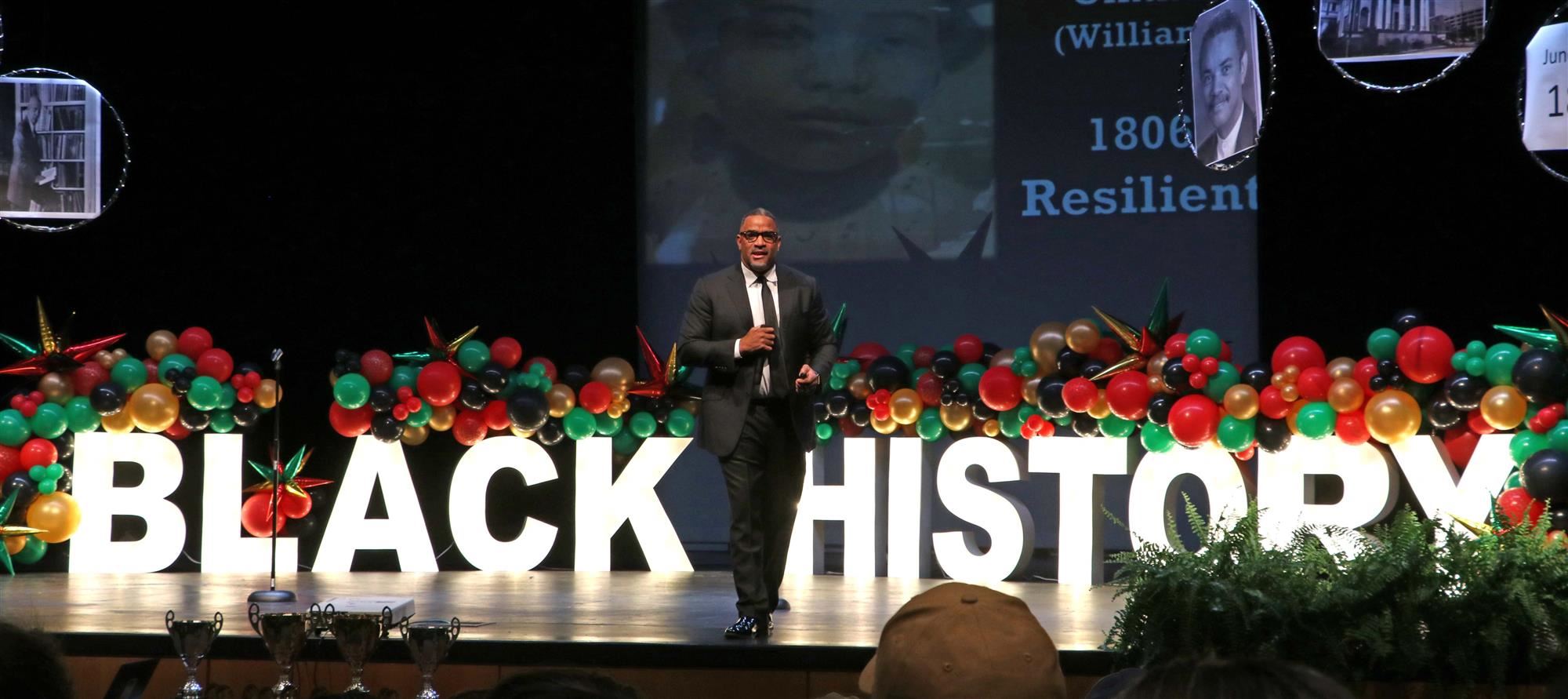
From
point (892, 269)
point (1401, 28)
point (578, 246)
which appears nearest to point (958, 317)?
point (892, 269)

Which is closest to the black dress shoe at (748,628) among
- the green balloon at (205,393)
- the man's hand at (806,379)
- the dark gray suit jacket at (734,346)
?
the dark gray suit jacket at (734,346)

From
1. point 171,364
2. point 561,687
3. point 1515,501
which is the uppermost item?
point 171,364

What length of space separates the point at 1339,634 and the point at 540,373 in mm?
4359

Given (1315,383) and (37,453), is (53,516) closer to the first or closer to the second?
(37,453)

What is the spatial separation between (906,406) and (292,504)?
2664 mm

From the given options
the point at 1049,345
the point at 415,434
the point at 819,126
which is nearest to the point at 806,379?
the point at 1049,345

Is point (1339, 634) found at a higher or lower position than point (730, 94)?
lower

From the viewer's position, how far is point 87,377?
6.41m

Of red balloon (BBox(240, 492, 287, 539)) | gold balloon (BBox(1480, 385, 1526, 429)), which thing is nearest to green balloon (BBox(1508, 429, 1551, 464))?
gold balloon (BBox(1480, 385, 1526, 429))

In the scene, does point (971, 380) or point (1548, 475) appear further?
point (971, 380)

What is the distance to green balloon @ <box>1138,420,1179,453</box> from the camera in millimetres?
5957

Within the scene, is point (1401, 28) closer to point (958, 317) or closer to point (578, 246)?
point (958, 317)

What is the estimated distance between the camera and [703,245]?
7.88 meters

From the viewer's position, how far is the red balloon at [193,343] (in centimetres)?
655
